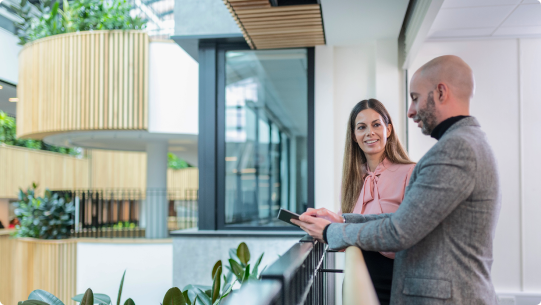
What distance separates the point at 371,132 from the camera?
2357 mm

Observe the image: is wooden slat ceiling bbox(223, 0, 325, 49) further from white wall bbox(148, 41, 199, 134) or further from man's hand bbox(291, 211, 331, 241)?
white wall bbox(148, 41, 199, 134)

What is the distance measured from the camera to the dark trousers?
2.00 metres

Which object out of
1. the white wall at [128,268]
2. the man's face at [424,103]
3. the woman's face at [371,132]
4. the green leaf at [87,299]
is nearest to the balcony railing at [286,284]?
the man's face at [424,103]

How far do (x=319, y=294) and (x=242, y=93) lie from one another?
12.4 ft

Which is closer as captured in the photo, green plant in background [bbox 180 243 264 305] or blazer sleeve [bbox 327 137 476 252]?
blazer sleeve [bbox 327 137 476 252]

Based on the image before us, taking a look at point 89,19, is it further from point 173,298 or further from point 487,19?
point 173,298

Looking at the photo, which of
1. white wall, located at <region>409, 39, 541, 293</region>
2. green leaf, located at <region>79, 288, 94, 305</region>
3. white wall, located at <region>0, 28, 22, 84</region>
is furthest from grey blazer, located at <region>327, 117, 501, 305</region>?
white wall, located at <region>0, 28, 22, 84</region>

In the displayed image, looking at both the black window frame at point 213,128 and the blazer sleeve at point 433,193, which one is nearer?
the blazer sleeve at point 433,193

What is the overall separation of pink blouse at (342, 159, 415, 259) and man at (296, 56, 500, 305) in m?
0.60

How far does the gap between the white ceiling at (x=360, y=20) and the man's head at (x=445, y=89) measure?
95.0 inches

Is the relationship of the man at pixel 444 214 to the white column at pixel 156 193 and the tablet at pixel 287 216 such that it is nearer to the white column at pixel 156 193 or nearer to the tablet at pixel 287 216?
the tablet at pixel 287 216

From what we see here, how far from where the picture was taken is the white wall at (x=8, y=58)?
10873 mm

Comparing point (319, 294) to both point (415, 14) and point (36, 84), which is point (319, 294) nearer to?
point (415, 14)

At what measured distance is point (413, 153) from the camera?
14.2ft
